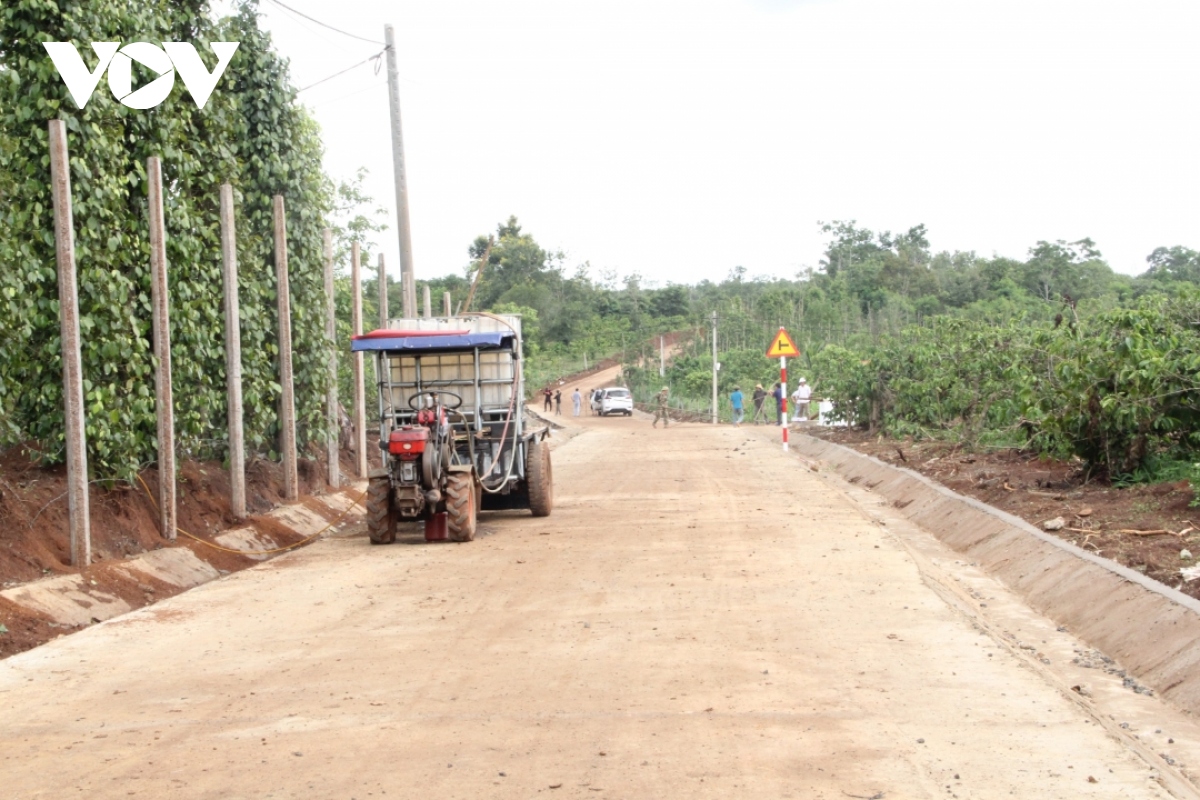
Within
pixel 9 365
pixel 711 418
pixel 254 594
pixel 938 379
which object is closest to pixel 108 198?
pixel 9 365

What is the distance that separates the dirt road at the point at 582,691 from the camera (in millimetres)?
5984

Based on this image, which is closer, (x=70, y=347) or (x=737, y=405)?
(x=70, y=347)

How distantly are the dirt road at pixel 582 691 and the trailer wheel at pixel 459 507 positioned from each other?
146 cm

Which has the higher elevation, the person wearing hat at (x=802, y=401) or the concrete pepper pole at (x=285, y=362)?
the concrete pepper pole at (x=285, y=362)

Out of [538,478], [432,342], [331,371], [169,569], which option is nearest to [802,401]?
[331,371]

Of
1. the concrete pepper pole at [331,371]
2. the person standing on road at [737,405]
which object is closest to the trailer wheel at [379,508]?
the concrete pepper pole at [331,371]

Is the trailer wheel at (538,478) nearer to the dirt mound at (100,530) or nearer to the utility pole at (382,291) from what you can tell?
the dirt mound at (100,530)

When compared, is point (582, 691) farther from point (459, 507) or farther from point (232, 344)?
point (232, 344)

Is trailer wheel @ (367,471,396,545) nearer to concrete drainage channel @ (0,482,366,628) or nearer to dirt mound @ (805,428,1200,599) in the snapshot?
concrete drainage channel @ (0,482,366,628)

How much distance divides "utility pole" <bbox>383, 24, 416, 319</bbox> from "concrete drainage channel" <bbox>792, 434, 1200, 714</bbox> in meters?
12.0

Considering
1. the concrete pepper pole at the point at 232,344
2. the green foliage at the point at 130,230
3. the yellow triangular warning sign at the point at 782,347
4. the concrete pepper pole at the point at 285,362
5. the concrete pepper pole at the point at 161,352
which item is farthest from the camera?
the yellow triangular warning sign at the point at 782,347

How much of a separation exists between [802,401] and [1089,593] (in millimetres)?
33533

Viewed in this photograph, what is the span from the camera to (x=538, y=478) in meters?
17.4

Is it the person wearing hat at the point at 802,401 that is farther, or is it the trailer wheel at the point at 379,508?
the person wearing hat at the point at 802,401
